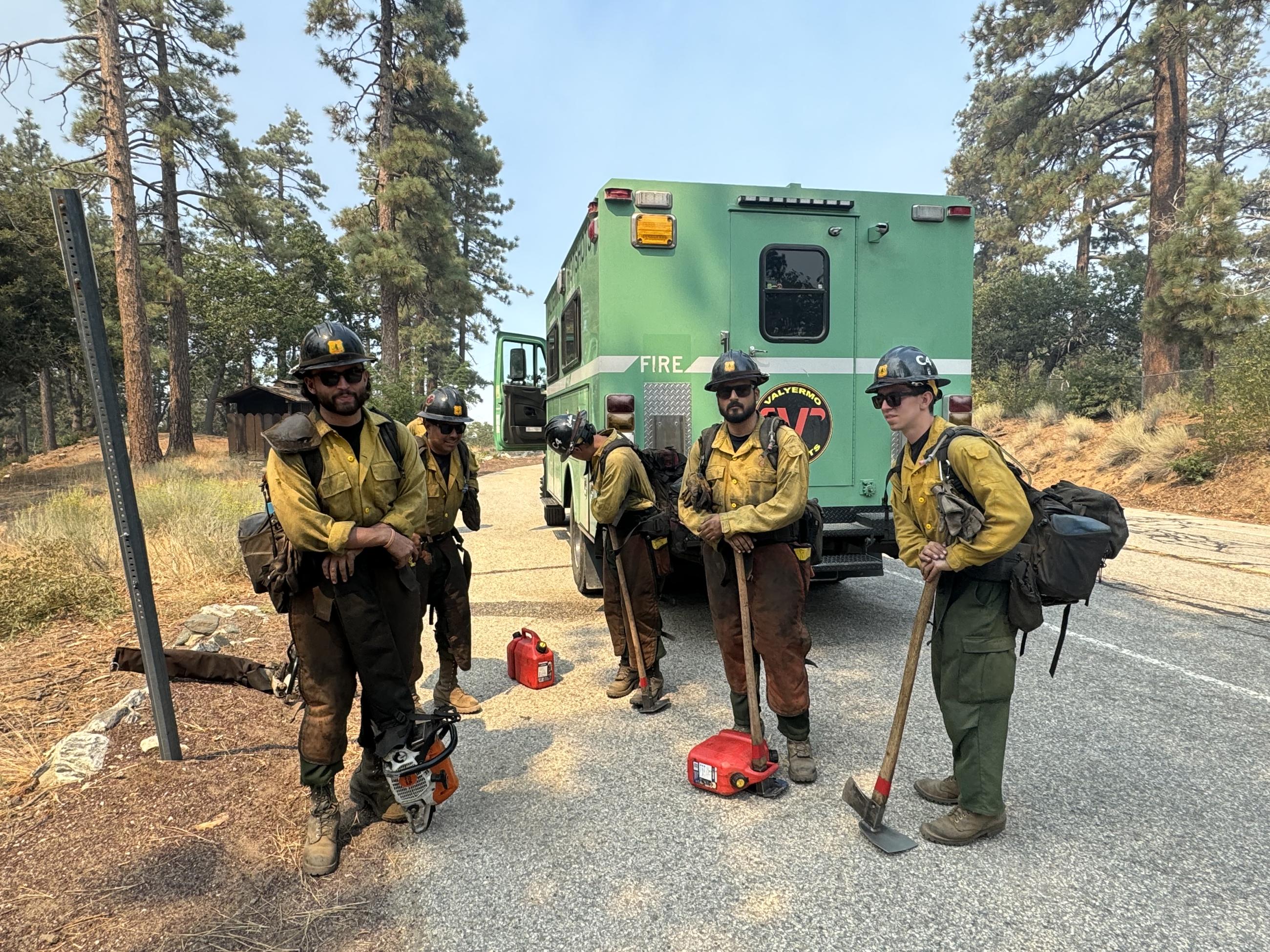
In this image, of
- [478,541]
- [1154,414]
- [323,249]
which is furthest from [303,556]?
[323,249]

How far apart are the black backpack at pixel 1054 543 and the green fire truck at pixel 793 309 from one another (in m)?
2.40

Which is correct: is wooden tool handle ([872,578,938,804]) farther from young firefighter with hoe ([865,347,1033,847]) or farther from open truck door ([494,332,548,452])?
open truck door ([494,332,548,452])

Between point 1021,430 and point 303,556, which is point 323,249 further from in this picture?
point 303,556

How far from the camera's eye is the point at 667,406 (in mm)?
5273

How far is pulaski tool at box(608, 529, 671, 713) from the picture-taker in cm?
412

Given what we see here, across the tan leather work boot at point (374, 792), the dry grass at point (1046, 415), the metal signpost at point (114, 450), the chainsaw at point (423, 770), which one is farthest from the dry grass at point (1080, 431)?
the metal signpost at point (114, 450)

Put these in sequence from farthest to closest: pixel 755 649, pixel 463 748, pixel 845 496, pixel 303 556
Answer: pixel 845 496 < pixel 463 748 < pixel 755 649 < pixel 303 556

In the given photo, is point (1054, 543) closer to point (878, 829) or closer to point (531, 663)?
point (878, 829)

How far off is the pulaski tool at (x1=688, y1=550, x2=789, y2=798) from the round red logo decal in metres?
2.29

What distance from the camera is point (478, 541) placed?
987 cm

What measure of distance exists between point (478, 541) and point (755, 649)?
7031 millimetres

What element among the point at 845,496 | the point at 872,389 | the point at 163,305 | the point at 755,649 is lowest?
the point at 755,649

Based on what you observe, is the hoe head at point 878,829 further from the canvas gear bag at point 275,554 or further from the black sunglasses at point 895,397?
the canvas gear bag at point 275,554

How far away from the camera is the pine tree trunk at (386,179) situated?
19.7 meters
